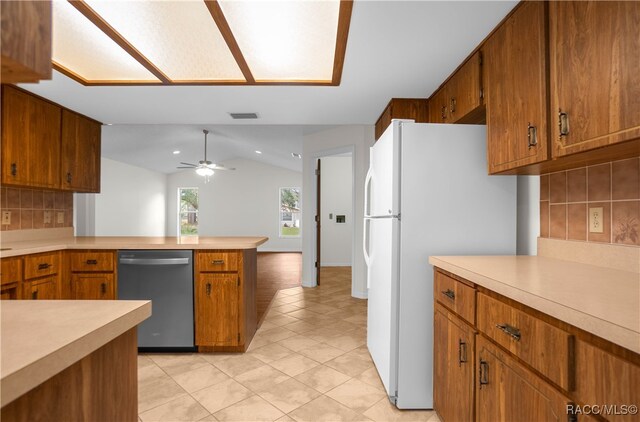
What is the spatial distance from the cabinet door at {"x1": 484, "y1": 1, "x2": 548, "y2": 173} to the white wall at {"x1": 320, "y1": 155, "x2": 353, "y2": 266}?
541 cm

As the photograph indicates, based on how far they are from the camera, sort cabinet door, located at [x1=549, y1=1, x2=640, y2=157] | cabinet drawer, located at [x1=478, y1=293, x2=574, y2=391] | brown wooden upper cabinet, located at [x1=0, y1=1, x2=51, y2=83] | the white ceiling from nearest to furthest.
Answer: brown wooden upper cabinet, located at [x1=0, y1=1, x2=51, y2=83], cabinet drawer, located at [x1=478, y1=293, x2=574, y2=391], cabinet door, located at [x1=549, y1=1, x2=640, y2=157], the white ceiling

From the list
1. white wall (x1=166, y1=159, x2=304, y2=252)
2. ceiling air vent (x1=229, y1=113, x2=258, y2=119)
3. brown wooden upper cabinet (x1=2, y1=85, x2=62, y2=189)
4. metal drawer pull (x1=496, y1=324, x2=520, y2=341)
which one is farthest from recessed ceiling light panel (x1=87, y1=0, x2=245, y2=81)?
white wall (x1=166, y1=159, x2=304, y2=252)

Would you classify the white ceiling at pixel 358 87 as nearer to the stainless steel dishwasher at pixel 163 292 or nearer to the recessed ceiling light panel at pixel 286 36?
the recessed ceiling light panel at pixel 286 36

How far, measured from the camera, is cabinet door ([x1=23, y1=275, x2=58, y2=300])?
2229 millimetres

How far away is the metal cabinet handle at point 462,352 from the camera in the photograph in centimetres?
138

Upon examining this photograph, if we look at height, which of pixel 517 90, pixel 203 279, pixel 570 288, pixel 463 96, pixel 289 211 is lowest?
pixel 203 279

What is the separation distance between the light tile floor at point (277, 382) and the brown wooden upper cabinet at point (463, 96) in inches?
71.4

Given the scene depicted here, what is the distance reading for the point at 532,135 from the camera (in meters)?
1.45

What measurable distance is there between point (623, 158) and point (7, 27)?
1.87 metres

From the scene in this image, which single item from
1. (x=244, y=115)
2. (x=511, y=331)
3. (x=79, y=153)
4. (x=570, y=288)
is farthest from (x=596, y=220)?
(x=79, y=153)

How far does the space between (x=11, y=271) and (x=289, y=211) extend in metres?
8.07

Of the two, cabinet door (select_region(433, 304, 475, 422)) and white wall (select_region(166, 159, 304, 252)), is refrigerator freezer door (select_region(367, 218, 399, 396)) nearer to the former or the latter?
cabinet door (select_region(433, 304, 475, 422))

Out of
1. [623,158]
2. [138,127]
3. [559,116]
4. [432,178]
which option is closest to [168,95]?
[432,178]

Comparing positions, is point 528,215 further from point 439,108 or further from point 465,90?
point 439,108
